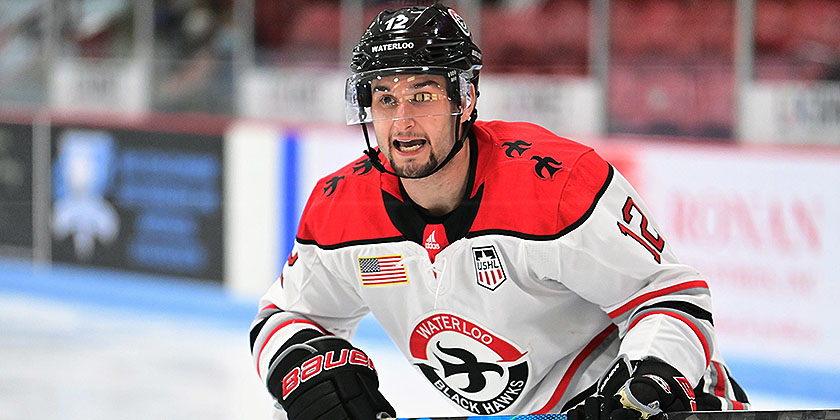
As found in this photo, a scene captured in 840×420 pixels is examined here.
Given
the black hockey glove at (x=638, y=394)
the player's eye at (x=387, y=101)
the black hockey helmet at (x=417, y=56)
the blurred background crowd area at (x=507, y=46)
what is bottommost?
the black hockey glove at (x=638, y=394)

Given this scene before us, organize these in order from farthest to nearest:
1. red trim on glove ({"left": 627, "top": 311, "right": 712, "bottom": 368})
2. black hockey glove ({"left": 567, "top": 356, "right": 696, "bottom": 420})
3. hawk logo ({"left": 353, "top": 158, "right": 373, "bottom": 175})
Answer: hawk logo ({"left": 353, "top": 158, "right": 373, "bottom": 175}) < red trim on glove ({"left": 627, "top": 311, "right": 712, "bottom": 368}) < black hockey glove ({"left": 567, "top": 356, "right": 696, "bottom": 420})

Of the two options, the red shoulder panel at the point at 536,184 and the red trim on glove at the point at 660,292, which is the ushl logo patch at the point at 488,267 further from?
the red trim on glove at the point at 660,292

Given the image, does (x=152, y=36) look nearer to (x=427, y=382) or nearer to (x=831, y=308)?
(x=831, y=308)

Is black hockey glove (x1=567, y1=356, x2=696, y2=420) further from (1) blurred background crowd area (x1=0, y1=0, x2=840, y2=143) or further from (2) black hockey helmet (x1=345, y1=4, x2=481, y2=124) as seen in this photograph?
(1) blurred background crowd area (x1=0, y1=0, x2=840, y2=143)

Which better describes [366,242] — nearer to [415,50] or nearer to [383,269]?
[383,269]

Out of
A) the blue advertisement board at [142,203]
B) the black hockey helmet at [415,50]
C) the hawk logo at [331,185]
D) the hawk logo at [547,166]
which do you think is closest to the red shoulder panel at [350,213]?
the hawk logo at [331,185]

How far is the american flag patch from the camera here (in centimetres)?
189

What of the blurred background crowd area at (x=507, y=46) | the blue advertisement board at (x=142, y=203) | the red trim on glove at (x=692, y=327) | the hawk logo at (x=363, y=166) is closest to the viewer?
the red trim on glove at (x=692, y=327)

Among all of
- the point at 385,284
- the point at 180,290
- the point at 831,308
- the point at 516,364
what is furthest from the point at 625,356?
the point at 180,290

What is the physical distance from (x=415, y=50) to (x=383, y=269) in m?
0.36

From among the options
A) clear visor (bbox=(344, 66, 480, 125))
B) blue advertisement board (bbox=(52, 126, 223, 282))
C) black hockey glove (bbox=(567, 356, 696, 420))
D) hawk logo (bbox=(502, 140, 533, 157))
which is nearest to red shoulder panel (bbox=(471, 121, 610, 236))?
hawk logo (bbox=(502, 140, 533, 157))

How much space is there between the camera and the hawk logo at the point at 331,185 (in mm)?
1967

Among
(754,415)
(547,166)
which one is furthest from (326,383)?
(754,415)

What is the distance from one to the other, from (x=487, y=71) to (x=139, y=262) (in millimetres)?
1914
